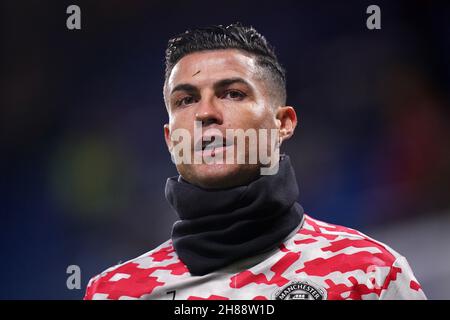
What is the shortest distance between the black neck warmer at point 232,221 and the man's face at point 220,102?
0.05 metres

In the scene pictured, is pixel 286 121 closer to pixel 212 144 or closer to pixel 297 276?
pixel 212 144

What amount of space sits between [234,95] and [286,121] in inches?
9.4

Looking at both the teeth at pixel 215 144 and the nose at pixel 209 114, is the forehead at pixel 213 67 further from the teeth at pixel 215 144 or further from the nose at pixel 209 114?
the teeth at pixel 215 144

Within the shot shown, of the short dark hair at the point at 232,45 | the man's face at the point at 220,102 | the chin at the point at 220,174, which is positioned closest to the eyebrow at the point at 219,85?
the man's face at the point at 220,102

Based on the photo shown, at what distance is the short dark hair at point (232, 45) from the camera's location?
5.62 feet

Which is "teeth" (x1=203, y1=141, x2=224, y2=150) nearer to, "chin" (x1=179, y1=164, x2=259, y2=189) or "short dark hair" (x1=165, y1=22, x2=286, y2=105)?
"chin" (x1=179, y1=164, x2=259, y2=189)

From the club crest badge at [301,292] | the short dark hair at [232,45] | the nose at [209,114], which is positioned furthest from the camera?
the short dark hair at [232,45]

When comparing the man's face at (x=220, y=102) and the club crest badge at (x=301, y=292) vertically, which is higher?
the man's face at (x=220, y=102)

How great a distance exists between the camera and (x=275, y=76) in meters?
1.78

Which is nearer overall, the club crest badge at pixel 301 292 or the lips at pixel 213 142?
the club crest badge at pixel 301 292

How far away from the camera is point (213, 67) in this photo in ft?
5.41

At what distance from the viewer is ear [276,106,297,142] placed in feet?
5.75

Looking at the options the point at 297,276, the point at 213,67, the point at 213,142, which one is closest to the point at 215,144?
the point at 213,142

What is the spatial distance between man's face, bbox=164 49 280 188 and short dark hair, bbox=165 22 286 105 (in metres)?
0.03
